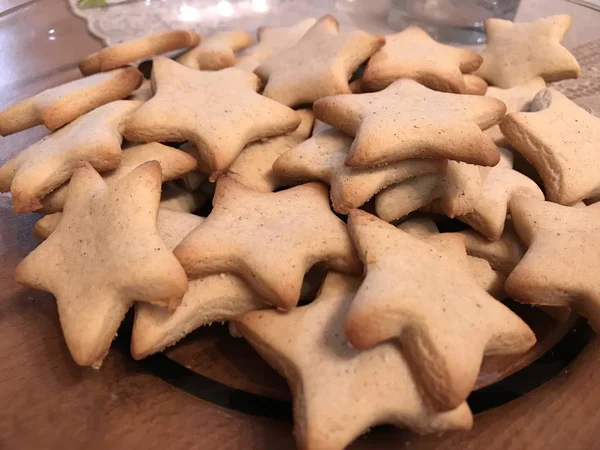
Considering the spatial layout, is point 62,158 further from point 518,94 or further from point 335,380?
point 518,94

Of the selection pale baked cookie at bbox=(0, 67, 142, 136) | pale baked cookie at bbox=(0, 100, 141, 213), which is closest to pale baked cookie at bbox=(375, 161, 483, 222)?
pale baked cookie at bbox=(0, 100, 141, 213)

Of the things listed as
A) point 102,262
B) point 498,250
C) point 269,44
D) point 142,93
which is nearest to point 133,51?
point 142,93

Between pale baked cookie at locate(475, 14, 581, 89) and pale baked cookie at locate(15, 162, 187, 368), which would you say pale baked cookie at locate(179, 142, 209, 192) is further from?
pale baked cookie at locate(475, 14, 581, 89)

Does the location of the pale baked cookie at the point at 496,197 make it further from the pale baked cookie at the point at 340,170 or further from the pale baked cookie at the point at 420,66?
the pale baked cookie at the point at 420,66

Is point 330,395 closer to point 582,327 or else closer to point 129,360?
point 129,360

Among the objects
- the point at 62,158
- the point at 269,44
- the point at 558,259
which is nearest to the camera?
the point at 558,259
